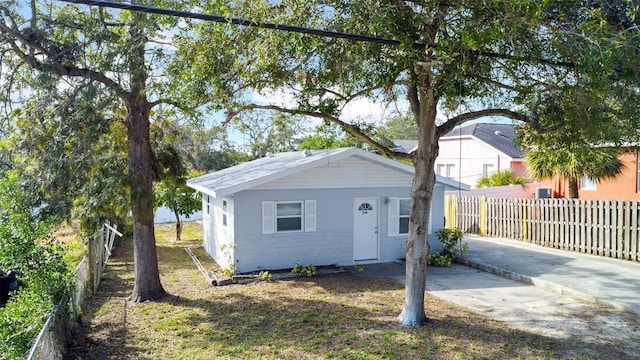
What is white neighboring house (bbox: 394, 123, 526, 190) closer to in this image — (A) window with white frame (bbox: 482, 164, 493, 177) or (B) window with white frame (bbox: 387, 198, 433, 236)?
(A) window with white frame (bbox: 482, 164, 493, 177)

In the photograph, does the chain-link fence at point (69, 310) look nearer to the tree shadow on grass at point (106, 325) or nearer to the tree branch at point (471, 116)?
the tree shadow on grass at point (106, 325)

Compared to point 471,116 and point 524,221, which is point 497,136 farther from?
point 471,116

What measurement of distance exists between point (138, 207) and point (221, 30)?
193 inches

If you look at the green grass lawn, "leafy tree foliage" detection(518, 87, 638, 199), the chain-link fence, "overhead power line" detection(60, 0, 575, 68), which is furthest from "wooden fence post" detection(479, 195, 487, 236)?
the chain-link fence

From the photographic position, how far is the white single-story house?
1281cm

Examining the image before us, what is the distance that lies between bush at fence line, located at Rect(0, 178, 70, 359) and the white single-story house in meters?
5.22

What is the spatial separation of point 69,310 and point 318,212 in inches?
288

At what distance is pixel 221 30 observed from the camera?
23.7ft

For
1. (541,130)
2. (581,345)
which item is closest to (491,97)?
(541,130)

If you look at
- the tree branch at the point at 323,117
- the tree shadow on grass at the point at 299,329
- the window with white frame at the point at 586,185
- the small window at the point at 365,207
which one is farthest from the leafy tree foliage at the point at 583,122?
the window with white frame at the point at 586,185

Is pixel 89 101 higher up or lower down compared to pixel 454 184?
higher up

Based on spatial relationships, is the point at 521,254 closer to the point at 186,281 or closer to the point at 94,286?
the point at 186,281

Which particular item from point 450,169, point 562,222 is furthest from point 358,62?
point 450,169

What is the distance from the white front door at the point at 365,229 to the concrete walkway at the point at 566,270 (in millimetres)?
2928
